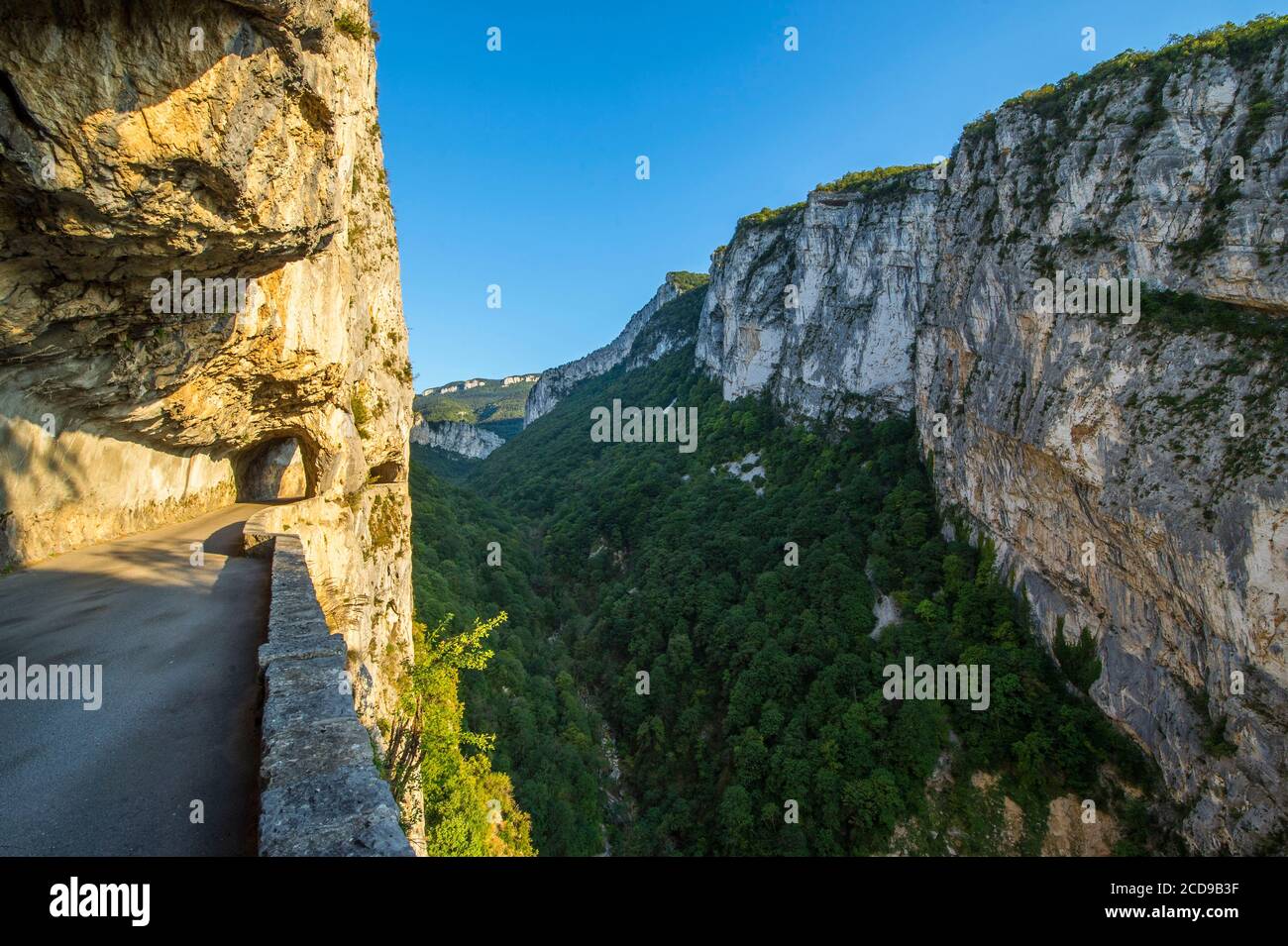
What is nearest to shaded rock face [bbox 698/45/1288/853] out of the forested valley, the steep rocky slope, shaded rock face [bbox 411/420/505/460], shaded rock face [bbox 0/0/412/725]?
the forested valley

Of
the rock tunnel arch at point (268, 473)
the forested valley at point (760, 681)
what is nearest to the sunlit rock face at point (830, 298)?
the forested valley at point (760, 681)

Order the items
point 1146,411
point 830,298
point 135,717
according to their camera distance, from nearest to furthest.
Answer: point 135,717 < point 1146,411 < point 830,298

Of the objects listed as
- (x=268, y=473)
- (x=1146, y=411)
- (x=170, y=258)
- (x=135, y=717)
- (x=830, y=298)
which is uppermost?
(x=830, y=298)

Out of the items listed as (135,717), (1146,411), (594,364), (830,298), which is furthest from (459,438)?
(135,717)

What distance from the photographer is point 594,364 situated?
15062cm

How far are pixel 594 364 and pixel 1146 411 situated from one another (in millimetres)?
133234

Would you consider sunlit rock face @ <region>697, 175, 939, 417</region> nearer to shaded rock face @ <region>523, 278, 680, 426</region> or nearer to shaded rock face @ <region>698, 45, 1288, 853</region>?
shaded rock face @ <region>698, 45, 1288, 853</region>

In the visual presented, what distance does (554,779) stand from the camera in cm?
2970

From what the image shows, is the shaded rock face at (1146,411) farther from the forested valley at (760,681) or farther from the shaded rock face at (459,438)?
the shaded rock face at (459,438)

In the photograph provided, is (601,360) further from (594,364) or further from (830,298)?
(830,298)

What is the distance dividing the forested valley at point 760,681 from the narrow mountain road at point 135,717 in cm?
562

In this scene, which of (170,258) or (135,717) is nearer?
(135,717)

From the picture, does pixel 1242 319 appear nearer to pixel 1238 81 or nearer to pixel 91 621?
pixel 1238 81

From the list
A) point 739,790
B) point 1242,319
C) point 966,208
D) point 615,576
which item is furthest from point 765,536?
point 1242,319
